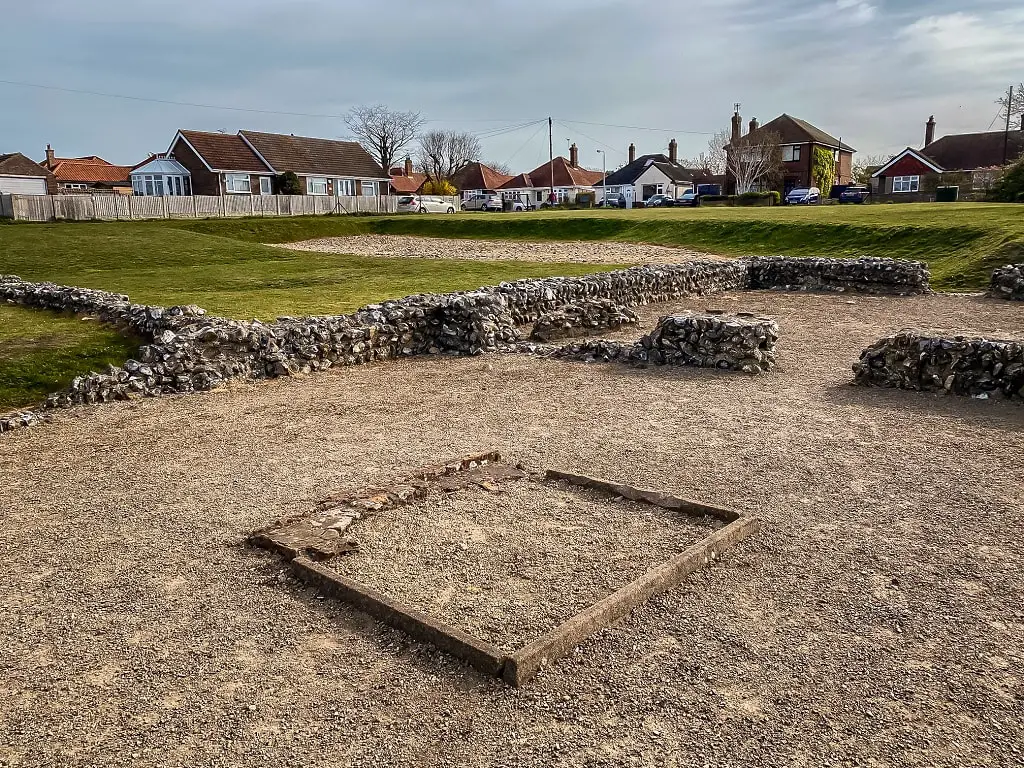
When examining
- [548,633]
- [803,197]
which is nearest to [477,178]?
[803,197]

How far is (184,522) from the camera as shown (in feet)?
23.2

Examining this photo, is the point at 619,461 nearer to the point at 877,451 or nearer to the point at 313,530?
the point at 877,451

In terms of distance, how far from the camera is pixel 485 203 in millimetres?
80812

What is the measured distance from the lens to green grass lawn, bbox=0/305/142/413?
37.3 feet

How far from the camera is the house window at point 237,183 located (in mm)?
61688

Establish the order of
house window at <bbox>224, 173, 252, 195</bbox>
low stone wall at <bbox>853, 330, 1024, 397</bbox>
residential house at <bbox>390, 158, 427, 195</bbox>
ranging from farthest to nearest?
1. residential house at <bbox>390, 158, 427, 195</bbox>
2. house window at <bbox>224, 173, 252, 195</bbox>
3. low stone wall at <bbox>853, 330, 1024, 397</bbox>

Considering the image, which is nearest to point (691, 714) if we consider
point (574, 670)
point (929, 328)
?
point (574, 670)

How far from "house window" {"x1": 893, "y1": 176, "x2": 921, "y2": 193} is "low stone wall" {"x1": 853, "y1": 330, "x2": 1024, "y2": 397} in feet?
226

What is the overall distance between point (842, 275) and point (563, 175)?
83374mm

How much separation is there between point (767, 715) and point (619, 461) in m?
4.38

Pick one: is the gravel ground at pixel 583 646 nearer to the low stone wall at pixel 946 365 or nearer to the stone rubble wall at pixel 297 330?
the low stone wall at pixel 946 365

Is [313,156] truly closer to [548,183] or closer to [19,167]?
[19,167]

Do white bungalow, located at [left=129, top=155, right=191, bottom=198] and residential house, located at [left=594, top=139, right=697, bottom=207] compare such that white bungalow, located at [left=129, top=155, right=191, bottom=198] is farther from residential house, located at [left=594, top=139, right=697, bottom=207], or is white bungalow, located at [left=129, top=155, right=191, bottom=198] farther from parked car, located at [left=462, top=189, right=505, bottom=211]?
residential house, located at [left=594, top=139, right=697, bottom=207]

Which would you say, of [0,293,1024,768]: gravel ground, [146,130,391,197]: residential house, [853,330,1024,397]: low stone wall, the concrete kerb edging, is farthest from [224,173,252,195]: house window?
the concrete kerb edging
